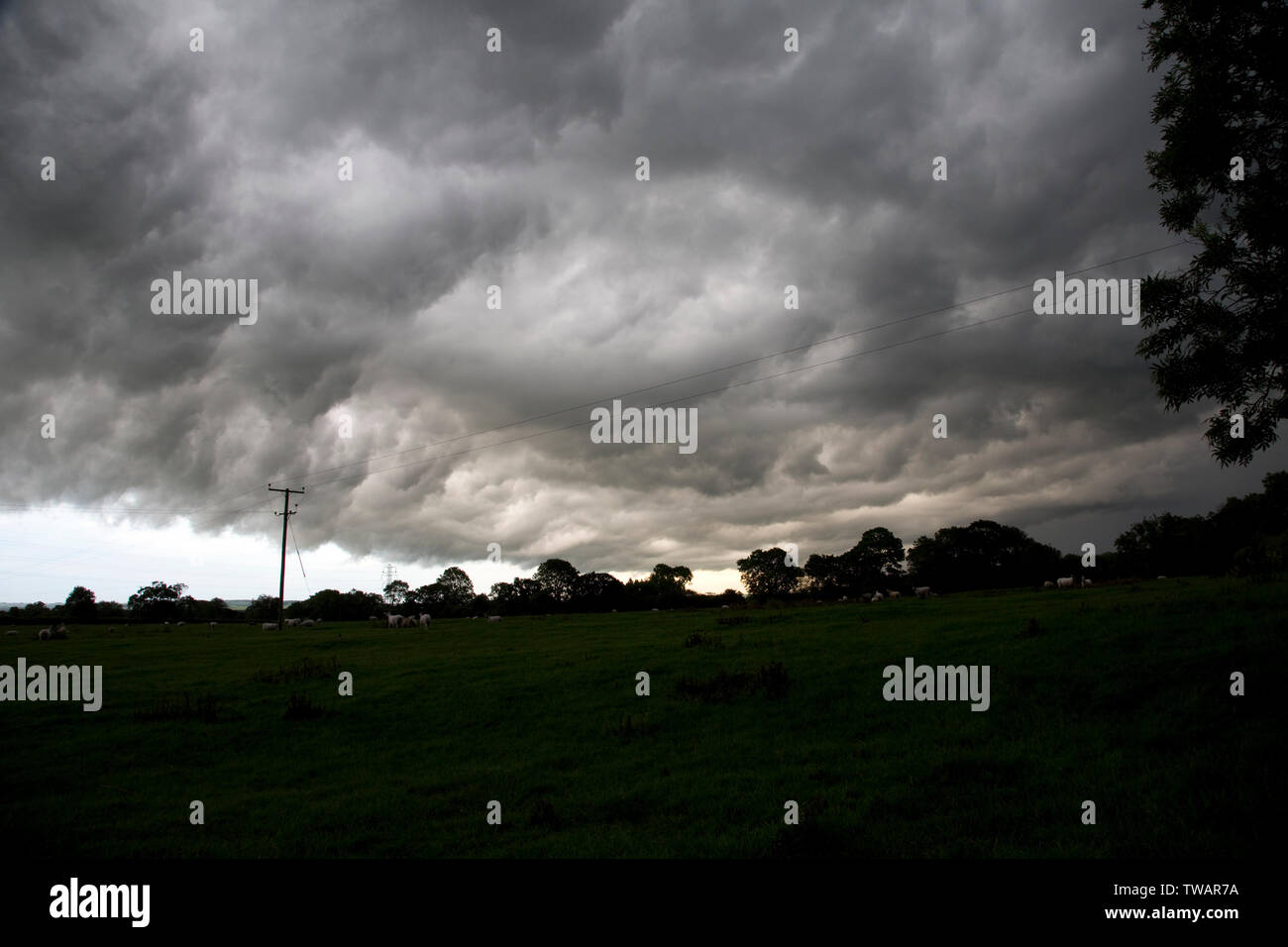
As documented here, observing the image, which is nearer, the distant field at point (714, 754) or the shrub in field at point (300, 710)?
the distant field at point (714, 754)

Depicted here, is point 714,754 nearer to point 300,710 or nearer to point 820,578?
point 300,710

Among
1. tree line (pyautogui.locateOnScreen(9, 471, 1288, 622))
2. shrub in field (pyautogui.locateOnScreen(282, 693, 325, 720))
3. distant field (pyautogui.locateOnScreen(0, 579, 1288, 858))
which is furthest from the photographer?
tree line (pyautogui.locateOnScreen(9, 471, 1288, 622))

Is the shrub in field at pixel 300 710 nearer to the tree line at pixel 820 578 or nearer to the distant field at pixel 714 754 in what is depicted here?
the distant field at pixel 714 754

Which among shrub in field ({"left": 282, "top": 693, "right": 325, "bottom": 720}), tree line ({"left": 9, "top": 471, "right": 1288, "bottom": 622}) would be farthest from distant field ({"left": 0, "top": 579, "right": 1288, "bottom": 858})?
tree line ({"left": 9, "top": 471, "right": 1288, "bottom": 622})

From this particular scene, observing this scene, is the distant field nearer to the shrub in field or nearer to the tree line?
the shrub in field

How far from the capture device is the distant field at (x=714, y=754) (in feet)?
33.9

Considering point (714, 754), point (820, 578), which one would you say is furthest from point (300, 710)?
point (820, 578)

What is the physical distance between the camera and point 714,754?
15070mm

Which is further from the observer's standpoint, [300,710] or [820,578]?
[820,578]

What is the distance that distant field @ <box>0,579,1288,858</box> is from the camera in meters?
10.3

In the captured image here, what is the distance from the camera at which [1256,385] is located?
14.2 meters

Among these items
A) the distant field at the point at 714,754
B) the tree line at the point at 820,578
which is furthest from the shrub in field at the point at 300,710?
the tree line at the point at 820,578
